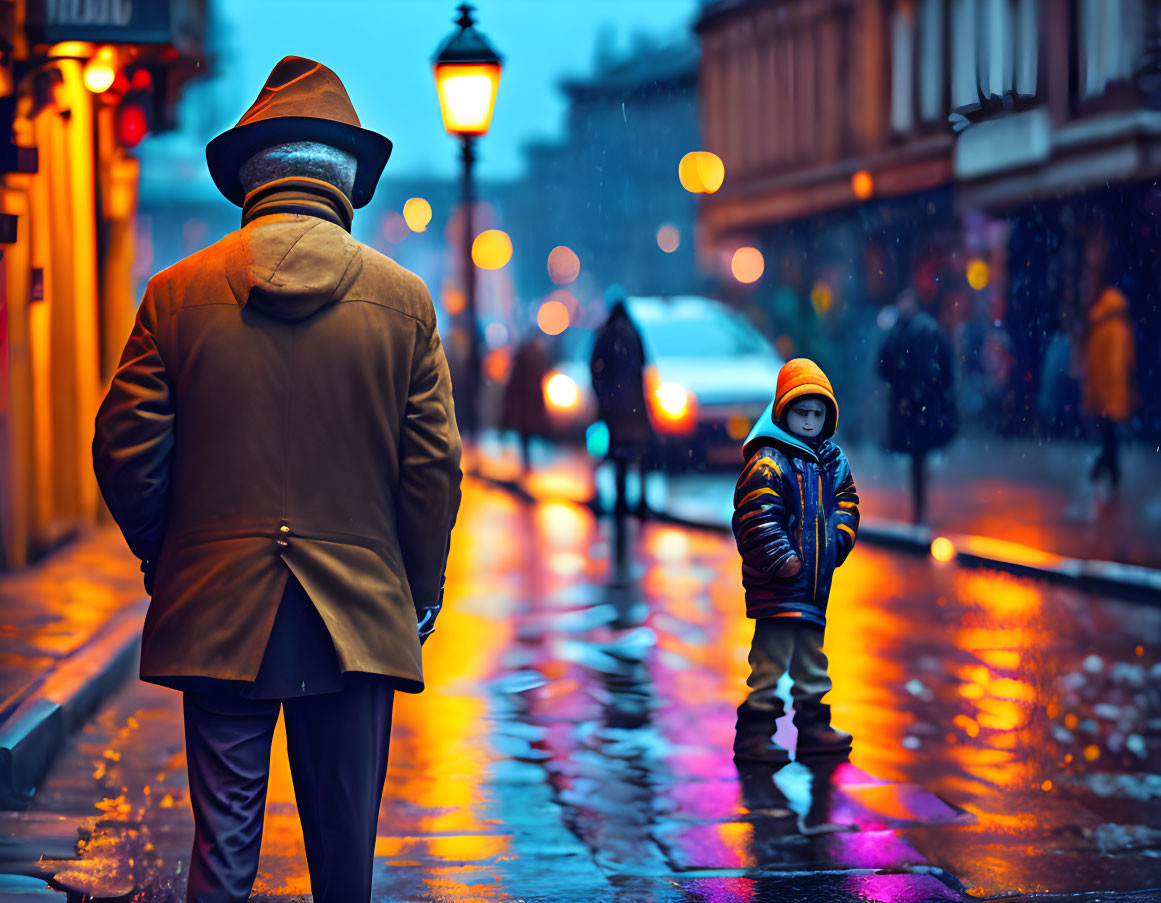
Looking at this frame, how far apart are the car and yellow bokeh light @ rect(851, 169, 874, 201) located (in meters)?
7.34

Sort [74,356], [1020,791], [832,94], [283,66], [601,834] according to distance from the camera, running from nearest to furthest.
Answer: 1. [283,66]
2. [601,834]
3. [1020,791]
4. [74,356]
5. [832,94]

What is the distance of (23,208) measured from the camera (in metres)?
10.7

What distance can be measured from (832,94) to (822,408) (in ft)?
78.2

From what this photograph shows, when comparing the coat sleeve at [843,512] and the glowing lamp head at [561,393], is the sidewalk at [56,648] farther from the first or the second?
the glowing lamp head at [561,393]

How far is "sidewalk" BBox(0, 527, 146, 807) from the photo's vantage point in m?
5.92

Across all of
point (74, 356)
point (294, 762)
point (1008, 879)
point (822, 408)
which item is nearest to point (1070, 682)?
point (822, 408)

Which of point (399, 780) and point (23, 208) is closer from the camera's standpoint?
point (399, 780)

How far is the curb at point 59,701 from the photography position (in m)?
5.70

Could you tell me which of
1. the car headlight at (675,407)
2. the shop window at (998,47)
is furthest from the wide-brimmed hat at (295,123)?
the shop window at (998,47)

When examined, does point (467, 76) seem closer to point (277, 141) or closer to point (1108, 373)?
point (1108, 373)

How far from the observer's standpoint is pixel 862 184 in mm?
27016

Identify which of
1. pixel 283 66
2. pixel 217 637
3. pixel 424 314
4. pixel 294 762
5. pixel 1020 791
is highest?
pixel 283 66

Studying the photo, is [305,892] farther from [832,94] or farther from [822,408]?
[832,94]

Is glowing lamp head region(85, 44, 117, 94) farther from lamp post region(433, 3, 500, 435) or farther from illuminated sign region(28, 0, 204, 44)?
lamp post region(433, 3, 500, 435)
